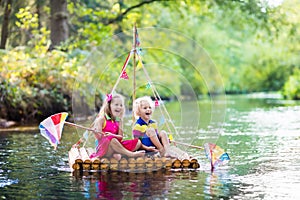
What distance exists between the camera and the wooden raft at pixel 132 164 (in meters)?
10.2

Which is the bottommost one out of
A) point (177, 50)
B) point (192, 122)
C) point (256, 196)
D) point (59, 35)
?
point (256, 196)

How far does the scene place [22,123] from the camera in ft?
67.7

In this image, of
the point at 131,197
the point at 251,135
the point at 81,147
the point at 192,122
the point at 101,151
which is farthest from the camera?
the point at 251,135

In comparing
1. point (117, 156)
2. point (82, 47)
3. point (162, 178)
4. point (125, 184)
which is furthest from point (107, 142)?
point (82, 47)

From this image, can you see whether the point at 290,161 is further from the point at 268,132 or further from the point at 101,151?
the point at 268,132

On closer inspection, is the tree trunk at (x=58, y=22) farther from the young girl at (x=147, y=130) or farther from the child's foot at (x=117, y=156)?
the child's foot at (x=117, y=156)

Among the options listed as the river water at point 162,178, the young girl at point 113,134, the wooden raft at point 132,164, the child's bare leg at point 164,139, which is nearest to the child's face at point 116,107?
the young girl at point 113,134

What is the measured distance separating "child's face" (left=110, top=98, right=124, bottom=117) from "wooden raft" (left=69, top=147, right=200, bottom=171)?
0.86 m

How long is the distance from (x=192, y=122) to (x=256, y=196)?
4800mm

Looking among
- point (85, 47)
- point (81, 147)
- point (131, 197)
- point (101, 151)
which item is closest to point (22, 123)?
point (85, 47)

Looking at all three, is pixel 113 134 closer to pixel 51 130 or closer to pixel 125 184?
pixel 51 130

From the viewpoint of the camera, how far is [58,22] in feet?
82.8

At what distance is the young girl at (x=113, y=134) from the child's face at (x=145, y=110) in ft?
1.07

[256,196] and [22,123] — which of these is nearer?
[256,196]
